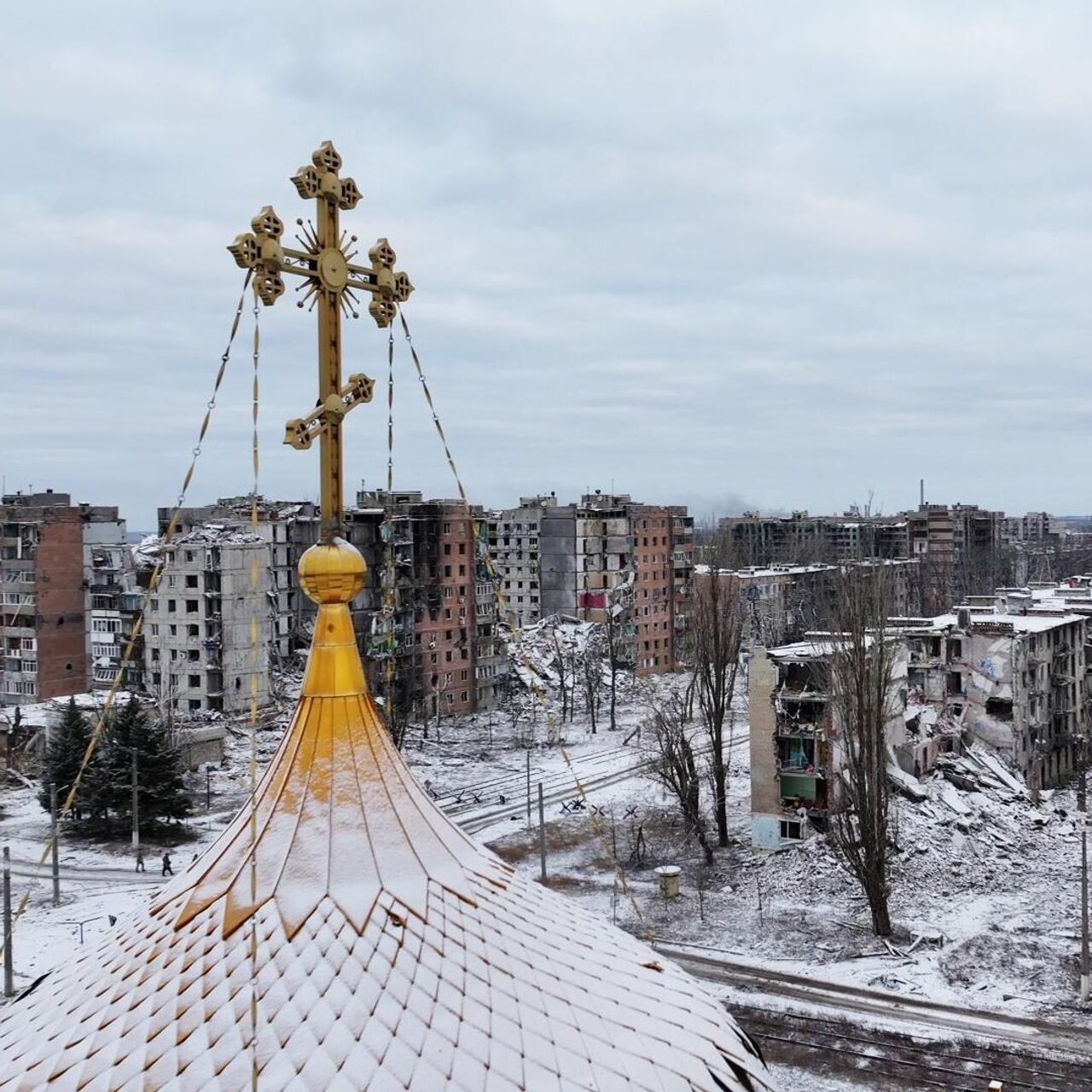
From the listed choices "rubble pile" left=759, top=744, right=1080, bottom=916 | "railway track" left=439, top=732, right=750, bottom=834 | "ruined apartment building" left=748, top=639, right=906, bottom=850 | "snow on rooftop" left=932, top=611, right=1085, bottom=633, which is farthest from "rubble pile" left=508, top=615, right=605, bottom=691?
"rubble pile" left=759, top=744, right=1080, bottom=916

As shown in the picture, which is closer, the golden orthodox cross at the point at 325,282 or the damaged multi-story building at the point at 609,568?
the golden orthodox cross at the point at 325,282

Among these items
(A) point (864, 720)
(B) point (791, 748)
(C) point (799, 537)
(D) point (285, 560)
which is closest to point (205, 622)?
(D) point (285, 560)

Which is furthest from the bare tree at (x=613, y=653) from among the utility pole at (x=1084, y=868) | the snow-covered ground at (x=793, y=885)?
the utility pole at (x=1084, y=868)

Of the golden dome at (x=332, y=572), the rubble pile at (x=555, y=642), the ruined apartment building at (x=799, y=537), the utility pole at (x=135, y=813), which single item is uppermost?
the ruined apartment building at (x=799, y=537)

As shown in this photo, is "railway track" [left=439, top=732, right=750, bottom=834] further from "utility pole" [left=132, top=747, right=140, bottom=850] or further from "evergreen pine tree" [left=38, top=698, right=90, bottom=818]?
"evergreen pine tree" [left=38, top=698, right=90, bottom=818]

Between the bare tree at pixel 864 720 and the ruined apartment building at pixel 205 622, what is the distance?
32906 mm

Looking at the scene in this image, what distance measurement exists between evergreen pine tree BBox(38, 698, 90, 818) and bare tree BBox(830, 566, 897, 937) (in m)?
28.3

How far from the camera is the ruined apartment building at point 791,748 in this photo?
118ft

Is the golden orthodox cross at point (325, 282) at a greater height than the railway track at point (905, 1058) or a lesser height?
greater

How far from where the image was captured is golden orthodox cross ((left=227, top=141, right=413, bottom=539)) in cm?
859

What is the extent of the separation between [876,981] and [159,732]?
28554 millimetres

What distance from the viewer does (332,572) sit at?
8.73 meters

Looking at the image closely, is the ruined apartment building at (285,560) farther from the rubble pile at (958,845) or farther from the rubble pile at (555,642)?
the rubble pile at (958,845)

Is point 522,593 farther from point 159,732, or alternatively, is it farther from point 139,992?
point 139,992
